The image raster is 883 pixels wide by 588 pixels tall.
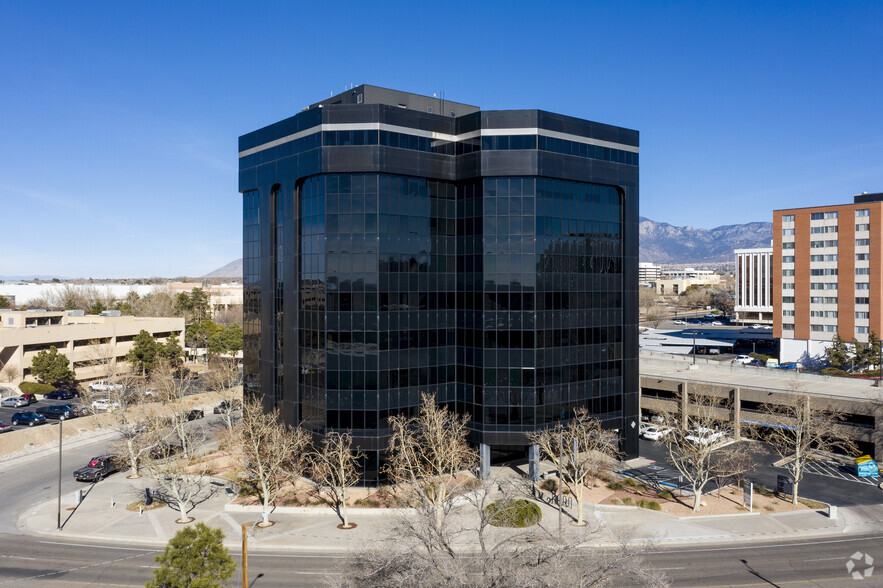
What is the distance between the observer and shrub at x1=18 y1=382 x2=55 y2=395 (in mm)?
88750

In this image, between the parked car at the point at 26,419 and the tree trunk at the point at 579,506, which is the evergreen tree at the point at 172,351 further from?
the tree trunk at the point at 579,506

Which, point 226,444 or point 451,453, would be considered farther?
point 226,444

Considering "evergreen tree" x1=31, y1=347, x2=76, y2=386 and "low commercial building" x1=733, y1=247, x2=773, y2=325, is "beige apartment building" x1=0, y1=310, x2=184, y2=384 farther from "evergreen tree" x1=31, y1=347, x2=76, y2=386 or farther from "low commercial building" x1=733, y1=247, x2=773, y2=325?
"low commercial building" x1=733, y1=247, x2=773, y2=325

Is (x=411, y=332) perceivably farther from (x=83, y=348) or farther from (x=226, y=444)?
(x=83, y=348)

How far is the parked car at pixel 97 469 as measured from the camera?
54.2 m

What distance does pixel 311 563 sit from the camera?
37219mm

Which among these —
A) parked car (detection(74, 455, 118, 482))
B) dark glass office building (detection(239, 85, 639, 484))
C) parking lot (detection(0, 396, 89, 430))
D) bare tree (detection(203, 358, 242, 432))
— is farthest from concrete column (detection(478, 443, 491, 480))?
parking lot (detection(0, 396, 89, 430))

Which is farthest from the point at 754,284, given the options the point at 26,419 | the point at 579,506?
the point at 26,419

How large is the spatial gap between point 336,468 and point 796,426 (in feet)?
130

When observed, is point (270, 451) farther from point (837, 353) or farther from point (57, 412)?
point (837, 353)

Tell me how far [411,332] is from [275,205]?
17985 mm

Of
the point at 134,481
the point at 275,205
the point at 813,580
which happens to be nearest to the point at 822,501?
the point at 813,580

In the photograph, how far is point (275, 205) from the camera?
2245 inches

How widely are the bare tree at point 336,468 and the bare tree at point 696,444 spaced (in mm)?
25191
